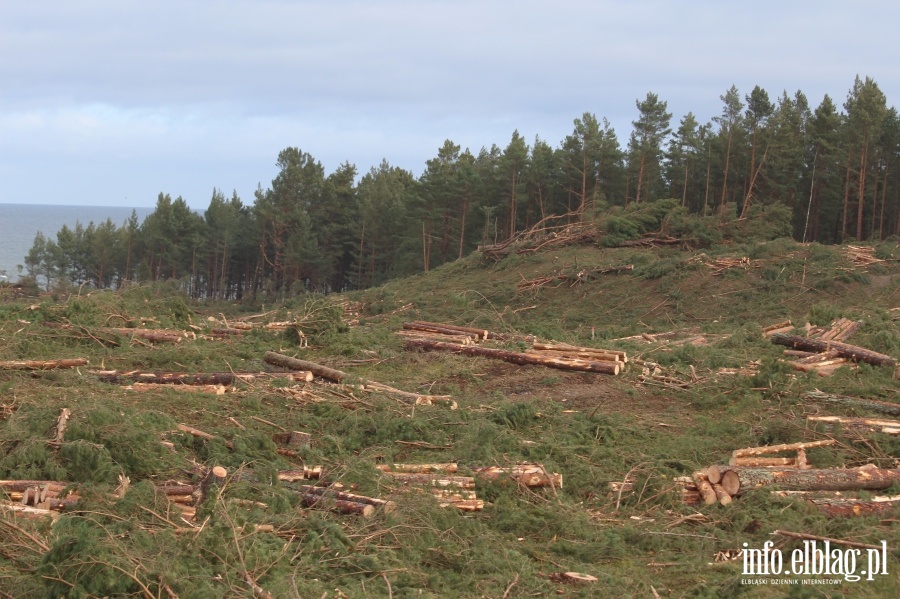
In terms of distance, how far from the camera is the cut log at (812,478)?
24.7 feet

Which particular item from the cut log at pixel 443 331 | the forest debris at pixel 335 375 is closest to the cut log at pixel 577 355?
the cut log at pixel 443 331

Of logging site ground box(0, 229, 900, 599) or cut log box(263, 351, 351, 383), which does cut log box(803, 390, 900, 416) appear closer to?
logging site ground box(0, 229, 900, 599)

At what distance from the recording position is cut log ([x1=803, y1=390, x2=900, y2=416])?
10.1 meters

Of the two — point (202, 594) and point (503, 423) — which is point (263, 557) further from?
point (503, 423)

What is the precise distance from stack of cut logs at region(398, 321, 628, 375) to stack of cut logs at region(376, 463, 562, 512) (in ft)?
16.5

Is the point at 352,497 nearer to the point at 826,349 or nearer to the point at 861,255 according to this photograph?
the point at 826,349

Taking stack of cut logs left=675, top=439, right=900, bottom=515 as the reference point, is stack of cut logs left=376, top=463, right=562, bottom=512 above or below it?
below

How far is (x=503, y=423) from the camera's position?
31.6 feet


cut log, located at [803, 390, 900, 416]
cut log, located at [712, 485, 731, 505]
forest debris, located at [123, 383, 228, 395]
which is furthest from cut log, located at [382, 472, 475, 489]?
cut log, located at [803, 390, 900, 416]

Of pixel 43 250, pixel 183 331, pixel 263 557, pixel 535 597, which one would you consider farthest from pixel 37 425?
pixel 43 250

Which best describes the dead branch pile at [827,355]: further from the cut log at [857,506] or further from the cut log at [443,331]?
the cut log at [443,331]

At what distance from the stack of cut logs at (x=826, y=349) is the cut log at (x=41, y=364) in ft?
30.9

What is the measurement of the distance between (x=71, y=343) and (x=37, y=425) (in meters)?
5.77

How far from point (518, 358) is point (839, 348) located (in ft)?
15.5
